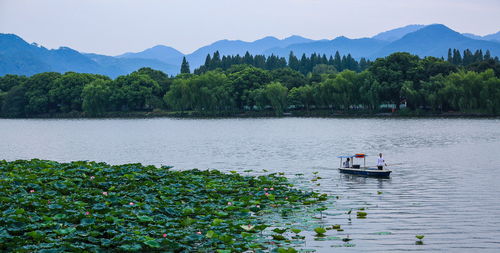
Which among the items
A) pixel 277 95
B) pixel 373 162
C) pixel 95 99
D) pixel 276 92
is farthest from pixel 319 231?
pixel 95 99

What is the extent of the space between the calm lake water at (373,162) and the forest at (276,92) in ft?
79.5

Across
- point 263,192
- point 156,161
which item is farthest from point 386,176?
point 156,161

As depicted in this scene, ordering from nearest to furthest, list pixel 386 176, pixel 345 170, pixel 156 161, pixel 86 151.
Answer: pixel 386 176
pixel 345 170
pixel 156 161
pixel 86 151

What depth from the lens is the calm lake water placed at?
1509 centimetres

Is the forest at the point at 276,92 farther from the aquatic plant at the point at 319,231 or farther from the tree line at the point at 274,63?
the aquatic plant at the point at 319,231

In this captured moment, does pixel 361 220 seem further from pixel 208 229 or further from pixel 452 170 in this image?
pixel 452 170

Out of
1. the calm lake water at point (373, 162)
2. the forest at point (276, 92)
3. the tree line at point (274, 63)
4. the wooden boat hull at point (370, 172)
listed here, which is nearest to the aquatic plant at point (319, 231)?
the calm lake water at point (373, 162)

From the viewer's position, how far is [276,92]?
104 m

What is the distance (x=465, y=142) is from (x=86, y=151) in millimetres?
34824

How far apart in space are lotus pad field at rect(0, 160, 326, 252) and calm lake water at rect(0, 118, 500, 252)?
2377mm

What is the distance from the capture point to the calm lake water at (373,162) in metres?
15.1

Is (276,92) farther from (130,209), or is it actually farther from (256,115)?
(130,209)

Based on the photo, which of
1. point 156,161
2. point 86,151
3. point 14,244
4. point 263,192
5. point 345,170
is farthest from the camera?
point 86,151

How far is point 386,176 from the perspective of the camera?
26531 mm
